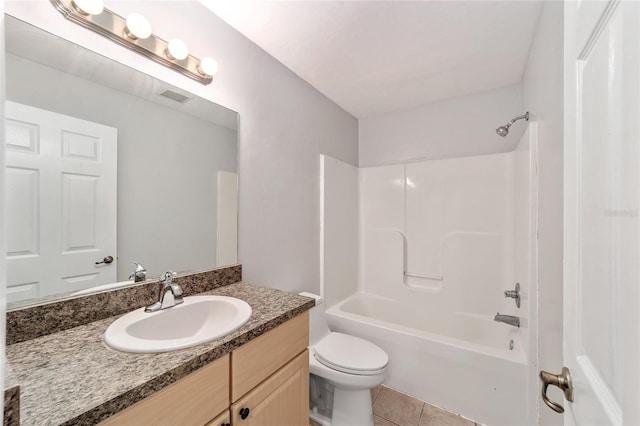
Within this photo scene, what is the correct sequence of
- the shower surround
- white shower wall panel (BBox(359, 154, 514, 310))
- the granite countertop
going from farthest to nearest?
white shower wall panel (BBox(359, 154, 514, 310)), the shower surround, the granite countertop

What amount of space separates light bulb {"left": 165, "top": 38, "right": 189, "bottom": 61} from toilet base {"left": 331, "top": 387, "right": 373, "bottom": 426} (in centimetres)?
200

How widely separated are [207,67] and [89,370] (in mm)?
1277

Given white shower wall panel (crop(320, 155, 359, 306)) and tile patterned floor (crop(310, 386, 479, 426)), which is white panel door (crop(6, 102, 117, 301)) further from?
tile patterned floor (crop(310, 386, 479, 426))

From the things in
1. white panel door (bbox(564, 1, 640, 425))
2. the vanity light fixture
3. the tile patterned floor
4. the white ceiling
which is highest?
the white ceiling

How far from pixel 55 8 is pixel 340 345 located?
6.92 feet

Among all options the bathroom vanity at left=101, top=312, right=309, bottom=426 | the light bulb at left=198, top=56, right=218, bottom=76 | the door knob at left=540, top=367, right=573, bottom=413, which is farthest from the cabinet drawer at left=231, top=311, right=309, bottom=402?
the light bulb at left=198, top=56, right=218, bottom=76

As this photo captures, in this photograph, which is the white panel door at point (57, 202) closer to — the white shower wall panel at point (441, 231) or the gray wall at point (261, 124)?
the gray wall at point (261, 124)

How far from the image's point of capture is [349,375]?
1465mm

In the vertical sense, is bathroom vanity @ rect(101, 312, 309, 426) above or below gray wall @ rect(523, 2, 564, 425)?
below

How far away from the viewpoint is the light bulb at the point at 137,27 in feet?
3.28

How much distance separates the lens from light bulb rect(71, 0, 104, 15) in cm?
89

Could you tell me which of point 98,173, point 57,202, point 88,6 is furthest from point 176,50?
point 57,202

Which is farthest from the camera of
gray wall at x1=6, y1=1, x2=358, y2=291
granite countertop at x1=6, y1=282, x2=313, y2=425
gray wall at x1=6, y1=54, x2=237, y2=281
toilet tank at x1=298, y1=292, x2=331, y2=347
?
toilet tank at x1=298, y1=292, x2=331, y2=347

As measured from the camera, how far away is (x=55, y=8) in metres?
0.87
